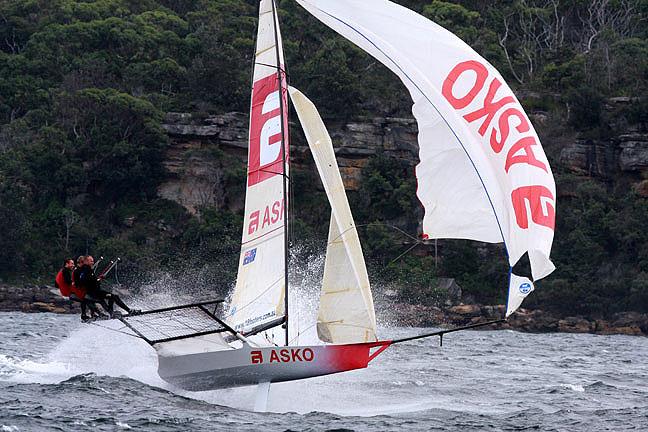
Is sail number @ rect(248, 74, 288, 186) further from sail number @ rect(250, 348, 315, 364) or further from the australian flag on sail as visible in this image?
sail number @ rect(250, 348, 315, 364)

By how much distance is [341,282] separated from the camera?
51.6 ft

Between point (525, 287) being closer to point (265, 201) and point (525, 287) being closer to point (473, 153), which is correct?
point (473, 153)

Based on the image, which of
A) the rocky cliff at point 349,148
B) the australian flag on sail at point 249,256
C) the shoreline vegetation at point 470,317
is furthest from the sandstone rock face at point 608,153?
the australian flag on sail at point 249,256

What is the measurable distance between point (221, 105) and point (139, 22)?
7597 mm

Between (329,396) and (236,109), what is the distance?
1541 inches

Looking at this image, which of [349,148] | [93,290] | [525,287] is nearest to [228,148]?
[349,148]

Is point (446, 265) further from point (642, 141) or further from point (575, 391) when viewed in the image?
point (575, 391)

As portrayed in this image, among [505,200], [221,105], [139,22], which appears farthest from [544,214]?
[139,22]

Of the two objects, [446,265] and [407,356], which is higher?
[446,265]

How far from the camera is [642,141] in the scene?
50.9 m

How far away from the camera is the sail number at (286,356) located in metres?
15.0

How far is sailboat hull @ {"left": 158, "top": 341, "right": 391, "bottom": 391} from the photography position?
15.0m

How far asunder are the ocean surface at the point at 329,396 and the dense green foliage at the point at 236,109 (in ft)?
72.2

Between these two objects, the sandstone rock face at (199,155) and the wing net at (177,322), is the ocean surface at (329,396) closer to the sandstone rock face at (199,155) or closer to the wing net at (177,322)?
the wing net at (177,322)
